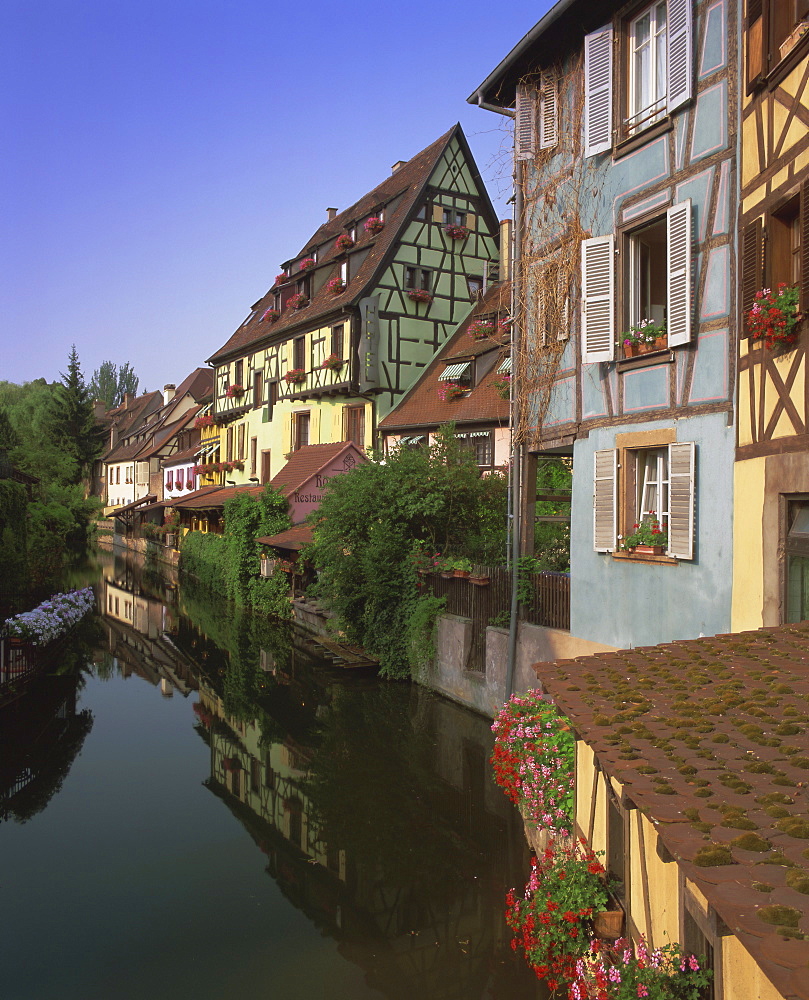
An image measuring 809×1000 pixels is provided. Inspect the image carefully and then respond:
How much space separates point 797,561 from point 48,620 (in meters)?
14.2

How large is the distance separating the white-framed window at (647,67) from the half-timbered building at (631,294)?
2 centimetres

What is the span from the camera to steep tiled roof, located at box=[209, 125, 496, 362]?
2481 centimetres

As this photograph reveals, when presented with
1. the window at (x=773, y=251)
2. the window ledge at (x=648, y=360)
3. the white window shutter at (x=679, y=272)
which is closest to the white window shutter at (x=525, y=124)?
the white window shutter at (x=679, y=272)

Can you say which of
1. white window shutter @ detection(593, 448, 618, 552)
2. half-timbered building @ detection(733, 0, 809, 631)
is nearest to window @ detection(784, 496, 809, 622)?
half-timbered building @ detection(733, 0, 809, 631)

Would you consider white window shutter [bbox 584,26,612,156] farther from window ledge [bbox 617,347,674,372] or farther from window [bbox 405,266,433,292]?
window [bbox 405,266,433,292]

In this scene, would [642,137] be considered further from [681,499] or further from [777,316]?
[681,499]

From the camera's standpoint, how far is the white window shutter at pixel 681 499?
854 centimetres

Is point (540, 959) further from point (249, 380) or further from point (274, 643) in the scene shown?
point (249, 380)

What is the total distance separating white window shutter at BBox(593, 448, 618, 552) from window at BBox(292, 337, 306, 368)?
18.9 m

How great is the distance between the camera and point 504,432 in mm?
18500

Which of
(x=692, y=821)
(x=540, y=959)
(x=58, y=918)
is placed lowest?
(x=58, y=918)

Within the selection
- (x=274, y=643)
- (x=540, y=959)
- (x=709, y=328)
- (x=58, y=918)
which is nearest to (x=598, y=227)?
(x=709, y=328)

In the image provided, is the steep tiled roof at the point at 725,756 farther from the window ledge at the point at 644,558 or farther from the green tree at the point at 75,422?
the green tree at the point at 75,422

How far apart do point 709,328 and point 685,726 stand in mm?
5452
